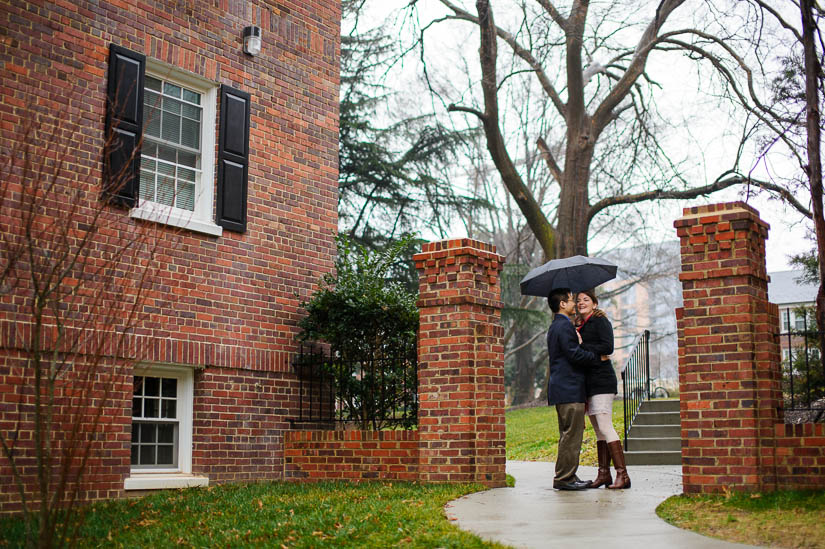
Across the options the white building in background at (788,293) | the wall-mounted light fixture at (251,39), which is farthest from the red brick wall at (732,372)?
the white building in background at (788,293)

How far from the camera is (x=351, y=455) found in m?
10.1

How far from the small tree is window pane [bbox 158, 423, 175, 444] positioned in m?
1.99

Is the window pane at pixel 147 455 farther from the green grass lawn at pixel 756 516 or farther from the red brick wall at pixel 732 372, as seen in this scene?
the red brick wall at pixel 732 372

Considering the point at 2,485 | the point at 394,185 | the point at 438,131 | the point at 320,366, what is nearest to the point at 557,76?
the point at 438,131

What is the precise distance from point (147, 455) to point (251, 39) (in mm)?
5271

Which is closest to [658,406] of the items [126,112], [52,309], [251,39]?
[251,39]

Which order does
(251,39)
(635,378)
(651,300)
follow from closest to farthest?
(251,39) < (635,378) < (651,300)

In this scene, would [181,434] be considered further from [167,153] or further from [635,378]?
[635,378]

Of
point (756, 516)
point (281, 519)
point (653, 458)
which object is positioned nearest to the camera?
point (756, 516)

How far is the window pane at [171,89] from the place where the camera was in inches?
400

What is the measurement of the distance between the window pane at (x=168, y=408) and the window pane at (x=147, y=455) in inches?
16.2

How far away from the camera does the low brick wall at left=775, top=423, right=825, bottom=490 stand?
7.30 metres

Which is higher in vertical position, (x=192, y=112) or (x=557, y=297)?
Result: (x=192, y=112)

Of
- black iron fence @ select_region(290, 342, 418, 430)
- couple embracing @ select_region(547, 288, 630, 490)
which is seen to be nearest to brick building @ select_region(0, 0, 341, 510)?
black iron fence @ select_region(290, 342, 418, 430)
